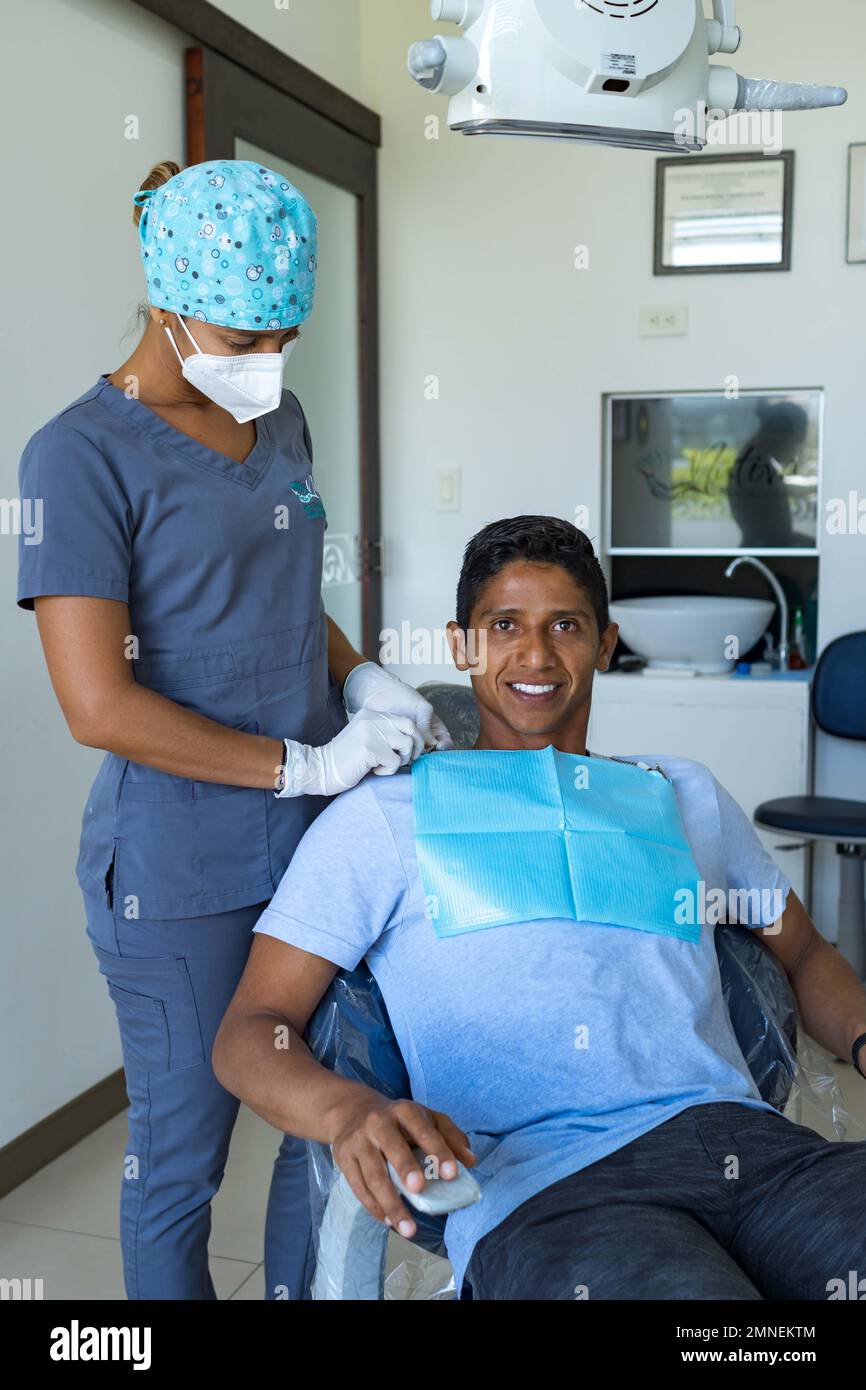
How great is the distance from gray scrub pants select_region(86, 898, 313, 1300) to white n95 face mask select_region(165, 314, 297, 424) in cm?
56

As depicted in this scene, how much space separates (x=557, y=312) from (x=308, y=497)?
6.98ft

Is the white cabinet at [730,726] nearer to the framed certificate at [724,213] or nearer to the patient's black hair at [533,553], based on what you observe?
the framed certificate at [724,213]

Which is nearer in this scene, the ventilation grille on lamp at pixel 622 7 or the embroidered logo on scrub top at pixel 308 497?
the ventilation grille on lamp at pixel 622 7

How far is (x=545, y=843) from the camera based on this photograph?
1396 mm

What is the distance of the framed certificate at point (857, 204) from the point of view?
10.8 feet

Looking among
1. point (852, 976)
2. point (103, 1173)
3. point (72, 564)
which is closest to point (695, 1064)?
point (852, 976)

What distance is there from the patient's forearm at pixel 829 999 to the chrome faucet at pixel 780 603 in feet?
6.67

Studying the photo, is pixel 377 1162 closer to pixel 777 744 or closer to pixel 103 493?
pixel 103 493

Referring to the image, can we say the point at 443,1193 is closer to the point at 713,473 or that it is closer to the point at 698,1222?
the point at 698,1222

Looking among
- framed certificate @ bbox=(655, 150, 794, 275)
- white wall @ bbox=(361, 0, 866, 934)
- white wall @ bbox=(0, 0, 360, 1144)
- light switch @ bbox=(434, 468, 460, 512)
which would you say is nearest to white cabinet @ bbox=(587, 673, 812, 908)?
white wall @ bbox=(361, 0, 866, 934)

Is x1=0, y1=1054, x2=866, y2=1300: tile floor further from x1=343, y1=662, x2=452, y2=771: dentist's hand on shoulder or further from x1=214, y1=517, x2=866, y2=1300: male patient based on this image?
x1=343, y1=662, x2=452, y2=771: dentist's hand on shoulder

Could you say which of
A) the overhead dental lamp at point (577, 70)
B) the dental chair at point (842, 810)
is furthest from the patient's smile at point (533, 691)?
the dental chair at point (842, 810)

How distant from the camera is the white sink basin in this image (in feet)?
11.0

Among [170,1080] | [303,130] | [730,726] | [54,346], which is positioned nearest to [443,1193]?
[170,1080]
